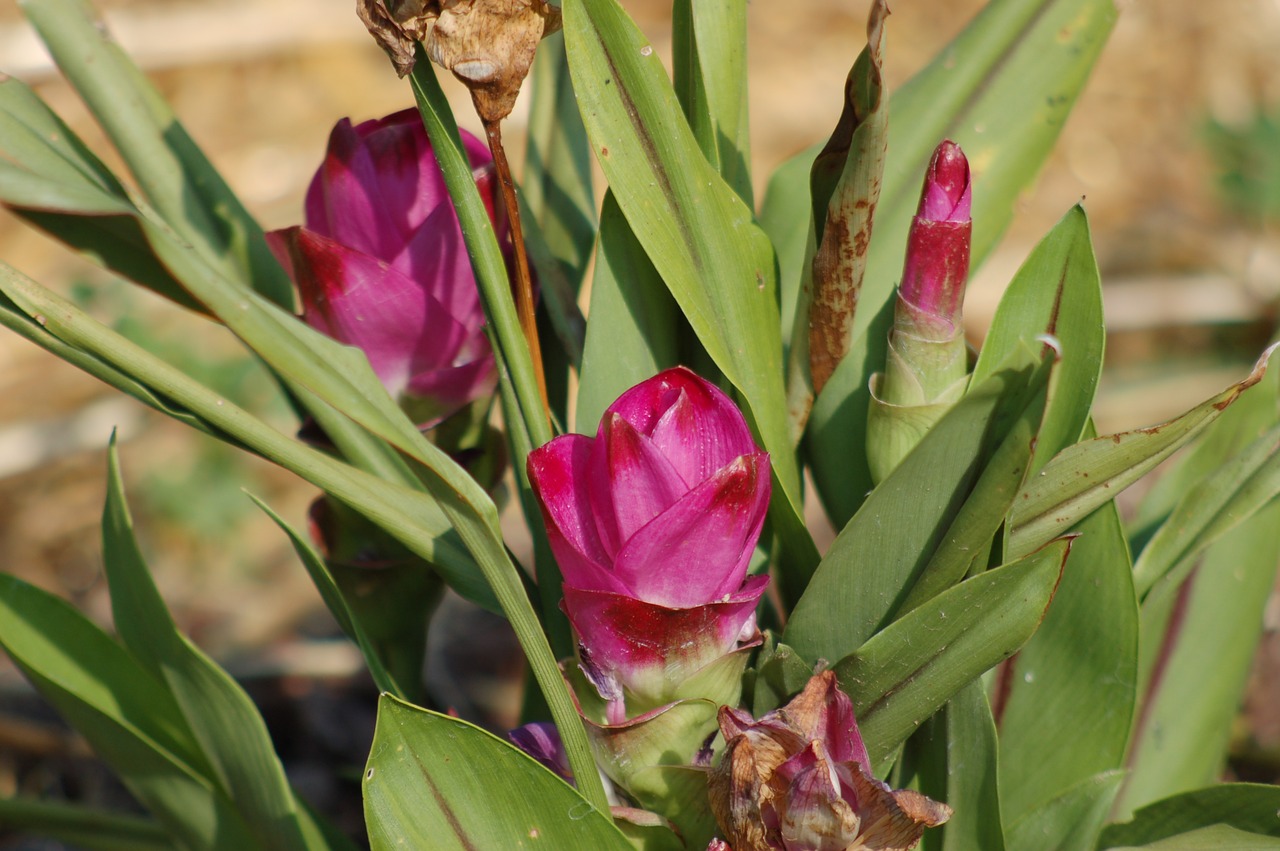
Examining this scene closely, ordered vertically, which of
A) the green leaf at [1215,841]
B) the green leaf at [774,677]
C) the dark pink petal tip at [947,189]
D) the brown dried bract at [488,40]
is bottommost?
the green leaf at [1215,841]

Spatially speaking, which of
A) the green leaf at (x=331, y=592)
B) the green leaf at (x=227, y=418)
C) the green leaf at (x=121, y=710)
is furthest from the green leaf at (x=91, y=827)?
the green leaf at (x=227, y=418)

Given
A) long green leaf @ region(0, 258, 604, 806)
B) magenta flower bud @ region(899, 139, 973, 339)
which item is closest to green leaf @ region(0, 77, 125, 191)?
long green leaf @ region(0, 258, 604, 806)

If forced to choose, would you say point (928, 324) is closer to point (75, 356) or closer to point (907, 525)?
point (907, 525)

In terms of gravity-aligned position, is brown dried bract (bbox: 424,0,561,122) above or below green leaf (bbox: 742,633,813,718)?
above

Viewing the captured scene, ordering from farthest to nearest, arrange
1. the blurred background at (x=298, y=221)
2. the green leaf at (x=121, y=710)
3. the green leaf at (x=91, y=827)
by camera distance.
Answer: the blurred background at (x=298, y=221), the green leaf at (x=91, y=827), the green leaf at (x=121, y=710)

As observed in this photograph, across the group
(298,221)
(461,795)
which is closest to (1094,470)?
(461,795)

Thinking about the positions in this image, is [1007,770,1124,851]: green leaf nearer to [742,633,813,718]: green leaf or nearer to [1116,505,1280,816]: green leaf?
[742,633,813,718]: green leaf

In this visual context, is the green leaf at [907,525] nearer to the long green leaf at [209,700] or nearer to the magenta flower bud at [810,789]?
the magenta flower bud at [810,789]

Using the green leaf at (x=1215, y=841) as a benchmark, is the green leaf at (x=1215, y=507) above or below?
above
